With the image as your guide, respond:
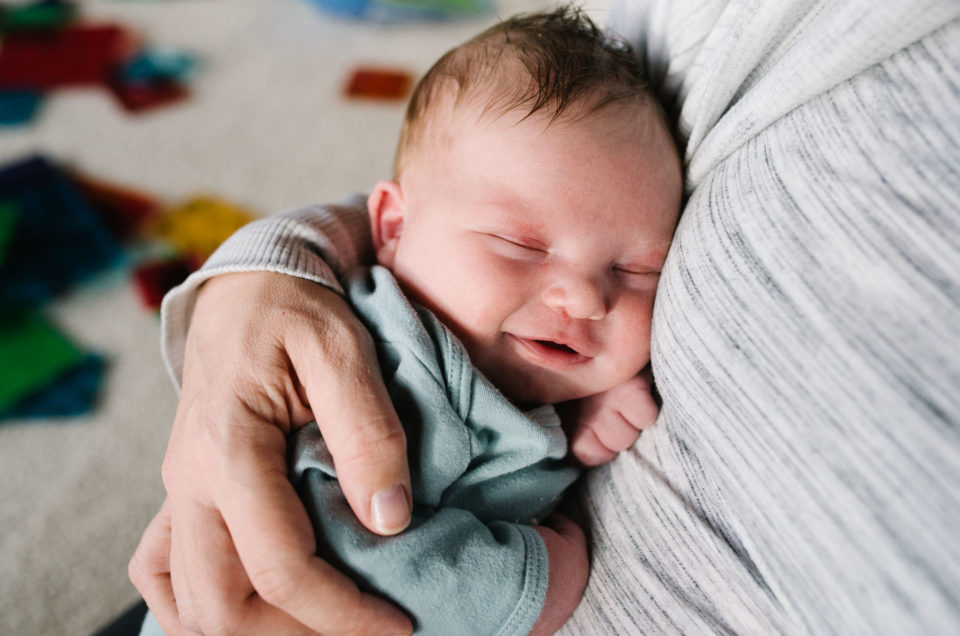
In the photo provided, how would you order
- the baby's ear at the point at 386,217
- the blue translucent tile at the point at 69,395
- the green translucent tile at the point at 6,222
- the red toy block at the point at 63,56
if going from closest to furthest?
the baby's ear at the point at 386,217 → the blue translucent tile at the point at 69,395 → the green translucent tile at the point at 6,222 → the red toy block at the point at 63,56

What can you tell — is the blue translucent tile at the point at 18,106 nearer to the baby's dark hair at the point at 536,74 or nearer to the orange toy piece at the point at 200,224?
the orange toy piece at the point at 200,224

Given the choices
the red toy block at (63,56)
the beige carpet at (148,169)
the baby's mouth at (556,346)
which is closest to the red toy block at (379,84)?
the beige carpet at (148,169)

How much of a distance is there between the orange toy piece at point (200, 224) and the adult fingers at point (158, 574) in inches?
36.7

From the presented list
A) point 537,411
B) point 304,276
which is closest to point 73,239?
point 304,276

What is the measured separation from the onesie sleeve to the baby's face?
0.09 m

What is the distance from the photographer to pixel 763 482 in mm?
418

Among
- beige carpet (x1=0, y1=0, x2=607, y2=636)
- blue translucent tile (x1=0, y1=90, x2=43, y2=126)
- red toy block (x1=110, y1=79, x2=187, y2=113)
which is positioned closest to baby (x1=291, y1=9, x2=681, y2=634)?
beige carpet (x1=0, y1=0, x2=607, y2=636)

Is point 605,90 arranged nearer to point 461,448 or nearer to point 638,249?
point 638,249

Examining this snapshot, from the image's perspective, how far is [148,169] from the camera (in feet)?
5.28

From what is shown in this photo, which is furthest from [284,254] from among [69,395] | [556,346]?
[69,395]

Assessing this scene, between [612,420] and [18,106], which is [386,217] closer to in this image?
[612,420]

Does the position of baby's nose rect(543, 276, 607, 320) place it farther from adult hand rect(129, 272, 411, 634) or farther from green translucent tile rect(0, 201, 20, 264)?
green translucent tile rect(0, 201, 20, 264)

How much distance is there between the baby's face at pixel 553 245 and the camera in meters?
0.61

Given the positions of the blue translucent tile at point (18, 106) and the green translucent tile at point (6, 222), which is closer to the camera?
the green translucent tile at point (6, 222)
